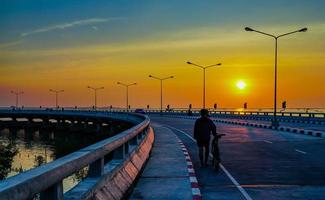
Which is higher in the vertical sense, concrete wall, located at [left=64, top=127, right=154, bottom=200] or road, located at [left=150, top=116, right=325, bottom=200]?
concrete wall, located at [left=64, top=127, right=154, bottom=200]

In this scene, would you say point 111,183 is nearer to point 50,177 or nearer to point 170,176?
point 50,177

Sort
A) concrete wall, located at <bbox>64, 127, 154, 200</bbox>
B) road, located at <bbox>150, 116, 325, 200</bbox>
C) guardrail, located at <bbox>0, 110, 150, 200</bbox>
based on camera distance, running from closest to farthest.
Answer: guardrail, located at <bbox>0, 110, 150, 200</bbox>, concrete wall, located at <bbox>64, 127, 154, 200</bbox>, road, located at <bbox>150, 116, 325, 200</bbox>

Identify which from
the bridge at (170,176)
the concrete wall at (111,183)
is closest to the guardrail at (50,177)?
the bridge at (170,176)

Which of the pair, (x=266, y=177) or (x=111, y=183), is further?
(x=266, y=177)

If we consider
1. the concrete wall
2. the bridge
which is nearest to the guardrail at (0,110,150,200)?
the bridge

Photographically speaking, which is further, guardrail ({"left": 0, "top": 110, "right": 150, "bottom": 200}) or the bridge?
the bridge

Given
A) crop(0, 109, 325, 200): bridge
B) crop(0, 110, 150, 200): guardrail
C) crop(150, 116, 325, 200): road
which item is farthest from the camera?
crop(150, 116, 325, 200): road

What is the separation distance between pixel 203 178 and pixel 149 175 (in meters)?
1.35

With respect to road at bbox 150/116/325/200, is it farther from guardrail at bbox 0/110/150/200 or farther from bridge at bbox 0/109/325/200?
guardrail at bbox 0/110/150/200

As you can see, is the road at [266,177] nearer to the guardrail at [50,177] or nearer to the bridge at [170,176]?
the bridge at [170,176]

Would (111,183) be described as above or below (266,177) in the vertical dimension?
above

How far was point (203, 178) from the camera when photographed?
12.1m

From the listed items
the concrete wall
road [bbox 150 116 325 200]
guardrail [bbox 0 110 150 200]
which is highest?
guardrail [bbox 0 110 150 200]

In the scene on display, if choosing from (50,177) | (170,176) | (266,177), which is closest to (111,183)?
(50,177)
